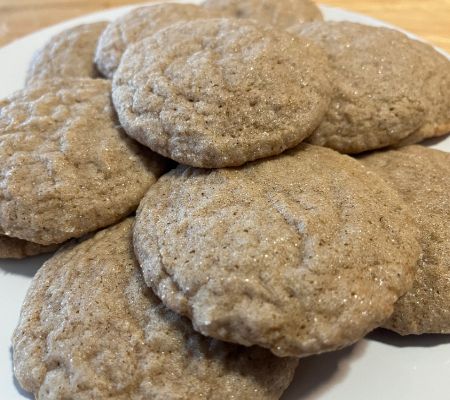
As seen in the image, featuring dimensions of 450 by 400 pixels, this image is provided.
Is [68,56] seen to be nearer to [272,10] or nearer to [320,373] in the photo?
[272,10]

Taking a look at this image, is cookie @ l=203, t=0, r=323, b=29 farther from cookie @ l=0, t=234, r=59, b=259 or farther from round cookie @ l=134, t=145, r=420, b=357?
cookie @ l=0, t=234, r=59, b=259

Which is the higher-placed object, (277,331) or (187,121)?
(187,121)

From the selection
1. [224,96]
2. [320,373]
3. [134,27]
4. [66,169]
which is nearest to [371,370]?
[320,373]

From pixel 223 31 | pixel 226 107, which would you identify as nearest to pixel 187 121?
pixel 226 107

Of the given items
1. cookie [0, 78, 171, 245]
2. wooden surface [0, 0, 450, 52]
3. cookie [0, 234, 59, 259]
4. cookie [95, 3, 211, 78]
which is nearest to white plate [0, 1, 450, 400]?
cookie [0, 234, 59, 259]

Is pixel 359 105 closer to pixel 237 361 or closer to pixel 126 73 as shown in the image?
pixel 126 73
